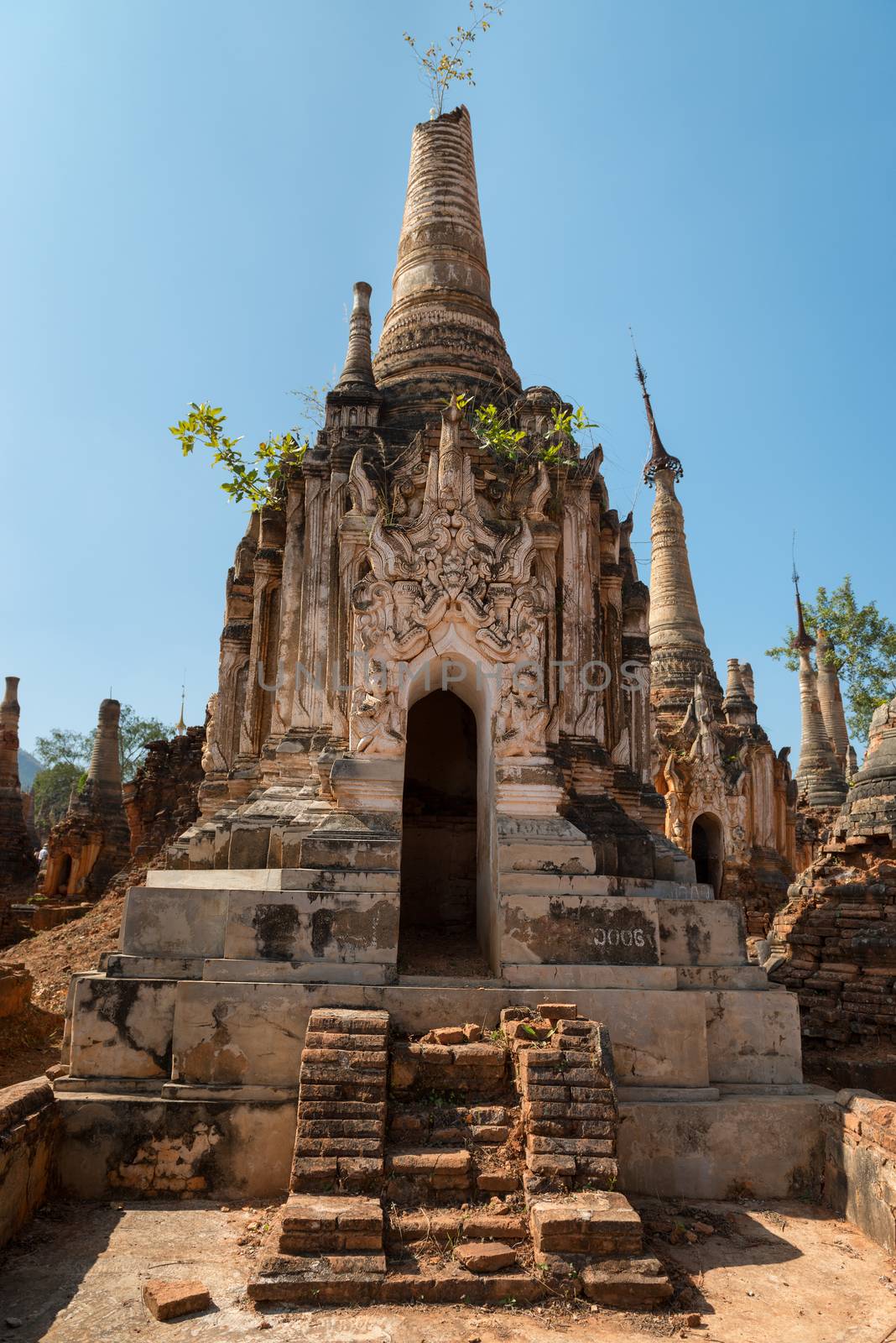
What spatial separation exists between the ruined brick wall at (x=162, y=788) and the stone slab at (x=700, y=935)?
53.5 ft

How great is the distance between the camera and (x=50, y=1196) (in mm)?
5664

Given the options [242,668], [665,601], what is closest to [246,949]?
[242,668]

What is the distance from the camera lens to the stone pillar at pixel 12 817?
2686cm

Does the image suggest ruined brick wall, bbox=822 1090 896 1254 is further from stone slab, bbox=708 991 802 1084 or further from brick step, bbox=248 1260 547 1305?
brick step, bbox=248 1260 547 1305

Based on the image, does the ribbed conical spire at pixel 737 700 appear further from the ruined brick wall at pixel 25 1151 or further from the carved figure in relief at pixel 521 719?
the ruined brick wall at pixel 25 1151

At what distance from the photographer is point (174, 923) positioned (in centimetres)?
676

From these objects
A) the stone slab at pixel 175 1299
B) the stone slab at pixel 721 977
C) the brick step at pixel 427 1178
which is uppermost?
the stone slab at pixel 721 977

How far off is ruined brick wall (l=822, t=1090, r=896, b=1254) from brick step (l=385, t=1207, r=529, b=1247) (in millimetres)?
2234

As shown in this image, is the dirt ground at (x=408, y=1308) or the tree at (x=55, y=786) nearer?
the dirt ground at (x=408, y=1308)

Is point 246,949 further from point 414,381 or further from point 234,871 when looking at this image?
point 414,381

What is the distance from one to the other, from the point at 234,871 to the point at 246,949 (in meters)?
1.03

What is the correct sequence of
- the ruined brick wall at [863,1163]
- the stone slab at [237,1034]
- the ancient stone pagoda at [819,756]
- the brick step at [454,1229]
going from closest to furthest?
the brick step at [454,1229] → the ruined brick wall at [863,1163] → the stone slab at [237,1034] → the ancient stone pagoda at [819,756]

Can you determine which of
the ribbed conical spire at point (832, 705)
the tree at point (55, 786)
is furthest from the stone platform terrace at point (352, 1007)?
the tree at point (55, 786)

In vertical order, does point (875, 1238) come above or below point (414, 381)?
below
